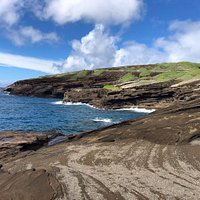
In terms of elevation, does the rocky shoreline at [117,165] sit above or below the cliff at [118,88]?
below

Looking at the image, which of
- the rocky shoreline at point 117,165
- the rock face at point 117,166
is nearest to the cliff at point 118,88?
the rocky shoreline at point 117,165

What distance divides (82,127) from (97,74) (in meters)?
109

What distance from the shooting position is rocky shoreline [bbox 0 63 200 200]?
16.1m

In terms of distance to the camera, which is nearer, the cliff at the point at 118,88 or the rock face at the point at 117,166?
the rock face at the point at 117,166

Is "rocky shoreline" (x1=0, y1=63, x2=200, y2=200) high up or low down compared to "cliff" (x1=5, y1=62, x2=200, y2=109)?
down

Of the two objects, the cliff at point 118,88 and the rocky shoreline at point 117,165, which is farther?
the cliff at point 118,88

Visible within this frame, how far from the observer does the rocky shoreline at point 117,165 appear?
16125 millimetres

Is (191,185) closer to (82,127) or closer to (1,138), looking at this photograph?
(1,138)

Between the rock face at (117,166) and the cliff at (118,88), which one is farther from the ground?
the cliff at (118,88)

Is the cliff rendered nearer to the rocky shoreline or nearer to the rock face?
the rocky shoreline

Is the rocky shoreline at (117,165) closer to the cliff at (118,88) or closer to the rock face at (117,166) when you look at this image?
the rock face at (117,166)

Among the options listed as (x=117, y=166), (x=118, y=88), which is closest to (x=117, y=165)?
(x=117, y=166)

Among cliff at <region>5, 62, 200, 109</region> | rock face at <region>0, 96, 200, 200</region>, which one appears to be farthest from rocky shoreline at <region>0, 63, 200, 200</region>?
cliff at <region>5, 62, 200, 109</region>

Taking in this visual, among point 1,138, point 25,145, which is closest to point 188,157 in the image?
point 25,145
